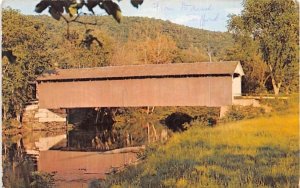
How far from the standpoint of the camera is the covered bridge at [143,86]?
10.2 metres

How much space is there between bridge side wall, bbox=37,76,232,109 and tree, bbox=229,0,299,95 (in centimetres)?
109

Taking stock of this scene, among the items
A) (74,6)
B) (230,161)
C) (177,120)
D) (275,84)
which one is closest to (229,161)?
(230,161)

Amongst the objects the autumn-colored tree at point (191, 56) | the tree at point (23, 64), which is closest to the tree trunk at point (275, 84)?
the autumn-colored tree at point (191, 56)

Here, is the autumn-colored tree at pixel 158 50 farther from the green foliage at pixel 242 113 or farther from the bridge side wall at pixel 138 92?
the green foliage at pixel 242 113

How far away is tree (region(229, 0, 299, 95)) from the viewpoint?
830cm

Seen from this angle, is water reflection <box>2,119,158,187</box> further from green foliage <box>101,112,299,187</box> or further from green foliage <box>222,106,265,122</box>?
green foliage <box>222,106,265,122</box>

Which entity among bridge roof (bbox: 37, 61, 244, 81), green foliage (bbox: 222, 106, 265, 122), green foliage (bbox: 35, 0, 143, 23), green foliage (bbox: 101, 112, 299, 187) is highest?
bridge roof (bbox: 37, 61, 244, 81)

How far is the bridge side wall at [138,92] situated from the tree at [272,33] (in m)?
1.09

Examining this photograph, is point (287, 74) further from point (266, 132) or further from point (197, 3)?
point (197, 3)

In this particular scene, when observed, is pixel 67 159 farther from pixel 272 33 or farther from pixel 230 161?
pixel 272 33

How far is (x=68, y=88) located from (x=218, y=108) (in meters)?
3.87

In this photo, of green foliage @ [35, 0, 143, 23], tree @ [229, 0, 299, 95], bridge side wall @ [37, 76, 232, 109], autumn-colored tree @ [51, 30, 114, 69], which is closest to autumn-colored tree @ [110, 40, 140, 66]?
autumn-colored tree @ [51, 30, 114, 69]

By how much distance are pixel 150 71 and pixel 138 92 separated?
1.99 ft

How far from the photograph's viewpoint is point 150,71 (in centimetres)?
1097
